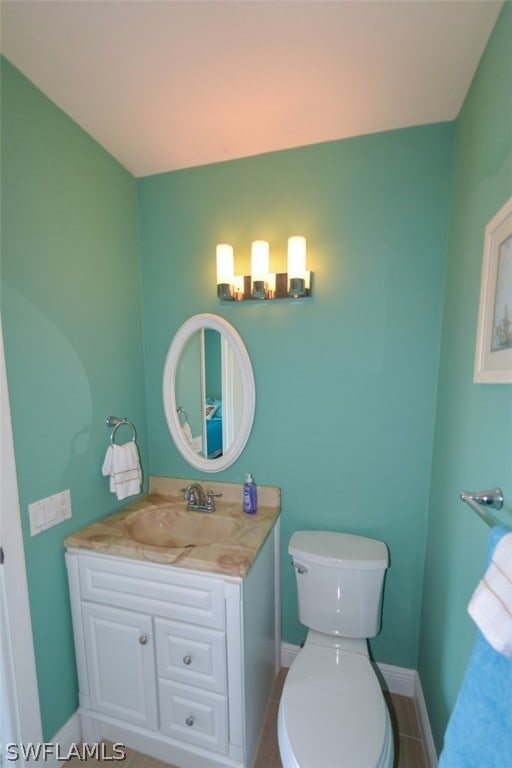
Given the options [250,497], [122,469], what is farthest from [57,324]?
[250,497]

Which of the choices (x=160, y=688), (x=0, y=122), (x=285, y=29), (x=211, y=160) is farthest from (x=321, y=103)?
(x=160, y=688)

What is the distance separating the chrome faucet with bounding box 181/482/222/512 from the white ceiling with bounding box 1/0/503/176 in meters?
1.66

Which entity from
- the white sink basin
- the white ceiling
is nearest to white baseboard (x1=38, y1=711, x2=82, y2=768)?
the white sink basin

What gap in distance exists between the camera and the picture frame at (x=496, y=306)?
0.75 meters

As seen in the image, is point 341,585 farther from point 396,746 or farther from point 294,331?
point 294,331

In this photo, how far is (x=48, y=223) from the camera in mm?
1219

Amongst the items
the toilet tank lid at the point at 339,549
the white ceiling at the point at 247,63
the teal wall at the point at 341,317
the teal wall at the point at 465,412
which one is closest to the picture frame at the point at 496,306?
the teal wall at the point at 465,412

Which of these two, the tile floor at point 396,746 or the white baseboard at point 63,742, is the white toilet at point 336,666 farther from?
the white baseboard at point 63,742

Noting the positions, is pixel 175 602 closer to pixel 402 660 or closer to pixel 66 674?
pixel 66 674

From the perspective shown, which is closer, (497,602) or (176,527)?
(497,602)

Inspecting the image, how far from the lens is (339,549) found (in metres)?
1.39

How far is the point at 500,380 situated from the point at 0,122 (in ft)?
5.63

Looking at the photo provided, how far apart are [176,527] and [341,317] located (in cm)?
132

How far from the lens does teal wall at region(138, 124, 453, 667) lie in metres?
1.36
